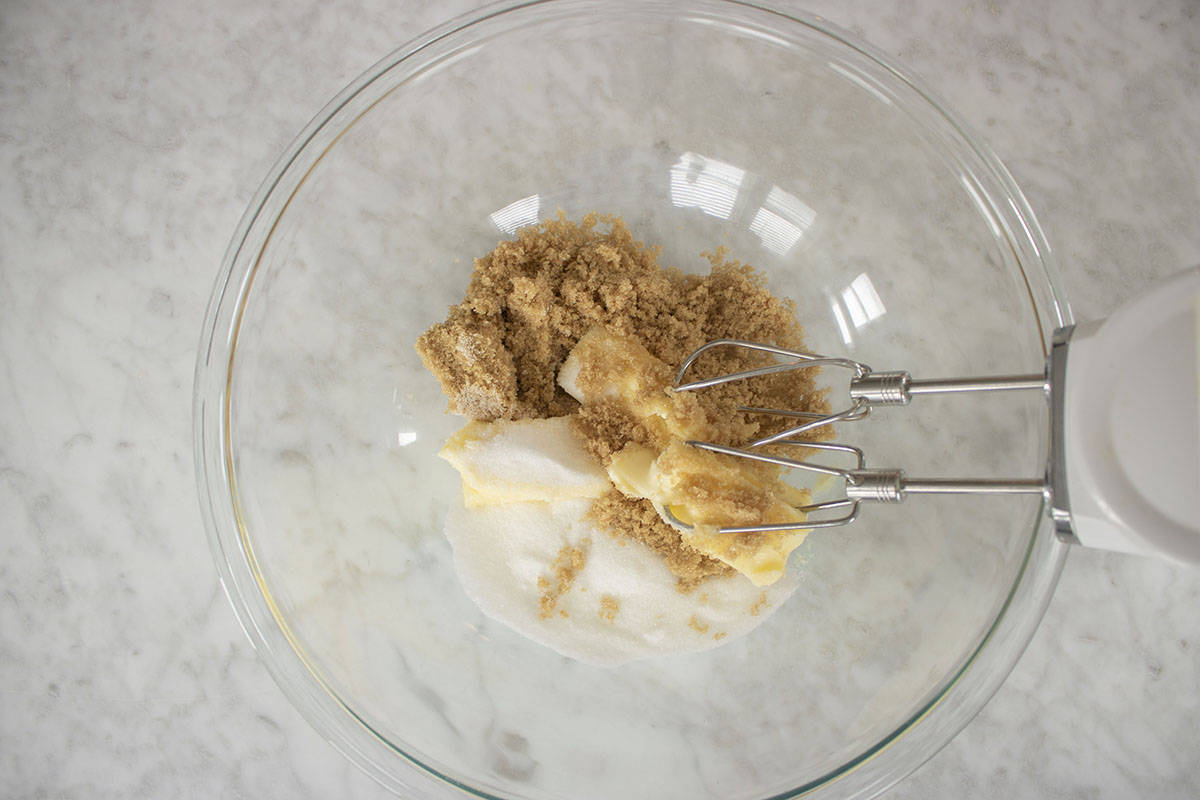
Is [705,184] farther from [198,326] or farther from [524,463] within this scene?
[198,326]

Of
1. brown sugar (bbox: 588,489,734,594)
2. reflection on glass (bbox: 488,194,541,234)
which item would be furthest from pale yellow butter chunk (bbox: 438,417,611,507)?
reflection on glass (bbox: 488,194,541,234)

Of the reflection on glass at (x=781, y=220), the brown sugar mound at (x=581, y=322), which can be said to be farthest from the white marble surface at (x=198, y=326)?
the brown sugar mound at (x=581, y=322)

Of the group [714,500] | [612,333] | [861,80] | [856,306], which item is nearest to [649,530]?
[714,500]

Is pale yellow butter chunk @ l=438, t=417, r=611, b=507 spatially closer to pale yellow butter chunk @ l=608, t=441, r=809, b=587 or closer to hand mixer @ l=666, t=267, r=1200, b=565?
pale yellow butter chunk @ l=608, t=441, r=809, b=587

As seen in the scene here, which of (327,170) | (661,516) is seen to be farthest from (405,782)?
(327,170)

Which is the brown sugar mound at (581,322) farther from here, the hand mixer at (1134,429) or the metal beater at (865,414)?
the hand mixer at (1134,429)
